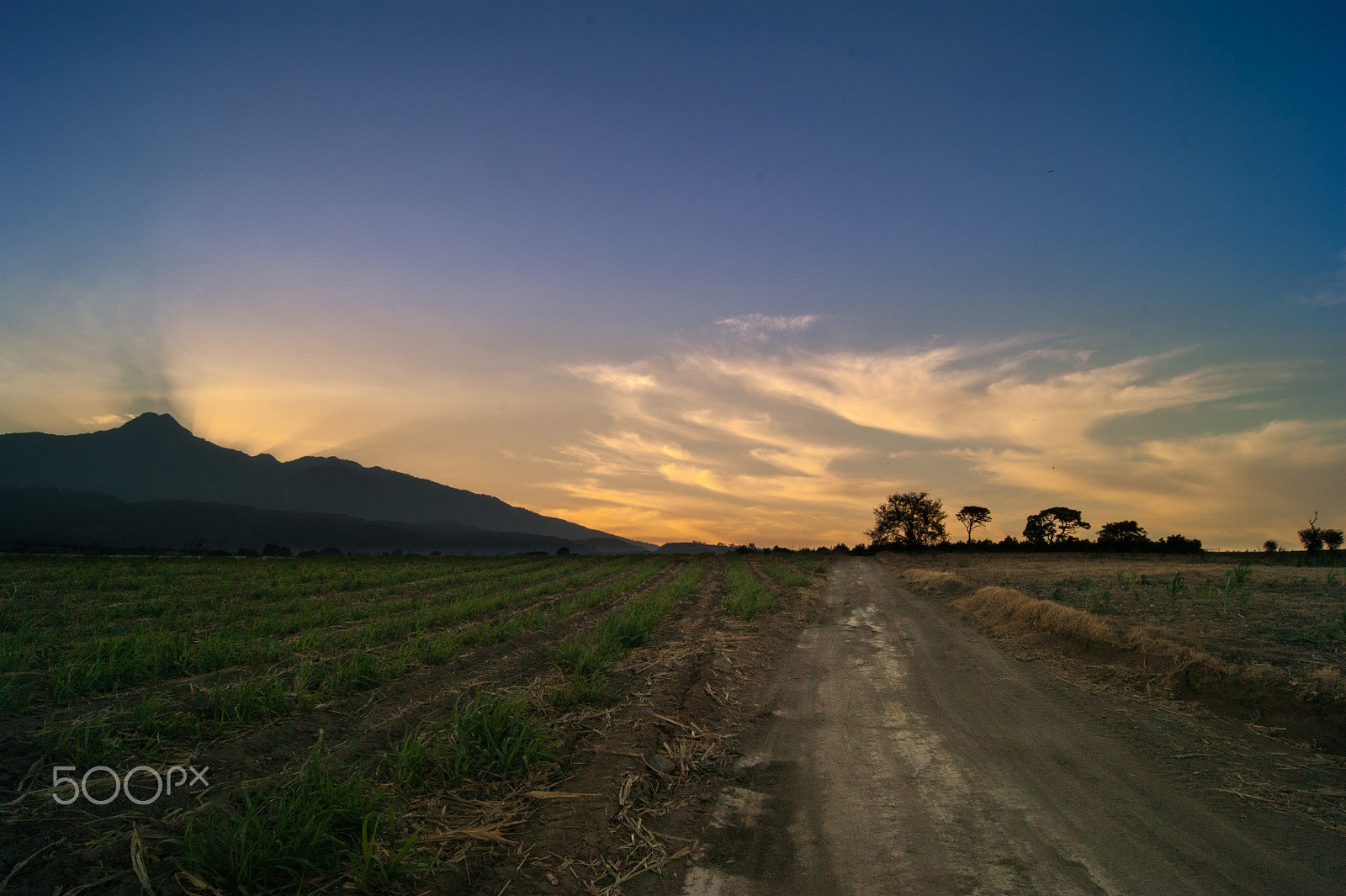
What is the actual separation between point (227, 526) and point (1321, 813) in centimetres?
23991

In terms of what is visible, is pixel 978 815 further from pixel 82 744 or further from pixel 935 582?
pixel 935 582

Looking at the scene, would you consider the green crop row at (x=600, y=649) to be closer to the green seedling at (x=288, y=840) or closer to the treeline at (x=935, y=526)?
the green seedling at (x=288, y=840)

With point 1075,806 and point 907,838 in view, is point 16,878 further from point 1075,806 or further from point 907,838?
point 1075,806

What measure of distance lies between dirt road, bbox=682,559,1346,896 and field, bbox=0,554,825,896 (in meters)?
0.90

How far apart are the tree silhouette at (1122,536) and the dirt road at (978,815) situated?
59198mm

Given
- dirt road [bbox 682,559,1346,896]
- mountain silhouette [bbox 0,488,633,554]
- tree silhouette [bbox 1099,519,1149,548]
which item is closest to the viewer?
dirt road [bbox 682,559,1346,896]

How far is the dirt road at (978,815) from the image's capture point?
3.74 meters

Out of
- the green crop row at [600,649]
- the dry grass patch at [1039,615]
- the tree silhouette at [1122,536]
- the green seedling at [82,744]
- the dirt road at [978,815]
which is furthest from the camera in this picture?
the tree silhouette at [1122,536]

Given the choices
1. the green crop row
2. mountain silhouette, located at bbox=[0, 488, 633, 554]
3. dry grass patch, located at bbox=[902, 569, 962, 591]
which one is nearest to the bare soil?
the green crop row

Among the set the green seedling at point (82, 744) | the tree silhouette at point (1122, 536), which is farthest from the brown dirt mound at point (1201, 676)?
the tree silhouette at point (1122, 536)

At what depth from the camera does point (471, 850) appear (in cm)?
409

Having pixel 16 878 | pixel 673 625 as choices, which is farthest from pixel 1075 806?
pixel 673 625

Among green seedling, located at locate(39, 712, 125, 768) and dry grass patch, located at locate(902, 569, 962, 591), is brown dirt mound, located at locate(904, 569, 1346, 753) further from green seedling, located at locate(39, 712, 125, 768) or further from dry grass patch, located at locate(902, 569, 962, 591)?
green seedling, located at locate(39, 712, 125, 768)

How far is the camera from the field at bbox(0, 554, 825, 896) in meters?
3.74
